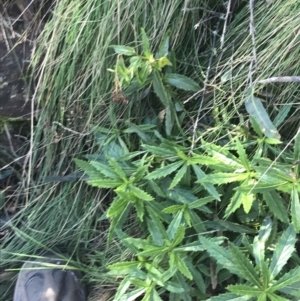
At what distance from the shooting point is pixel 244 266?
1102 mm

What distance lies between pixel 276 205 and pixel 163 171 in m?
0.26

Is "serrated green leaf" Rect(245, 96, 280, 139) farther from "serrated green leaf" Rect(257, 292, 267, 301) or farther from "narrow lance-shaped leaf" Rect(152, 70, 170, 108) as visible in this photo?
"serrated green leaf" Rect(257, 292, 267, 301)

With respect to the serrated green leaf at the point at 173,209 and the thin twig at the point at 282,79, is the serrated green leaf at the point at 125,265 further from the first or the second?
the thin twig at the point at 282,79

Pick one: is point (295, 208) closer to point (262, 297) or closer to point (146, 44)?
point (262, 297)

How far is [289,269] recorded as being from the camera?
1.21m

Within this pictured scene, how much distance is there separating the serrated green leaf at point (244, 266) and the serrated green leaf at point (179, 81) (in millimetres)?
383

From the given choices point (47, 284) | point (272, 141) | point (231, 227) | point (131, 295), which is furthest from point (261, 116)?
point (47, 284)

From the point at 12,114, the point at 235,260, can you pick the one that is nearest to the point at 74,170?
the point at 12,114

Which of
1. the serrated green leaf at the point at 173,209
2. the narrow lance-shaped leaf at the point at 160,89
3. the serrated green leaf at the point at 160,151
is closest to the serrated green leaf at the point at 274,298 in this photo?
the serrated green leaf at the point at 173,209

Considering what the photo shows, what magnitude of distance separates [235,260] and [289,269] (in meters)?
0.18

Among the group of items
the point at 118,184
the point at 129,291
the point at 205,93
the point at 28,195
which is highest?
the point at 205,93

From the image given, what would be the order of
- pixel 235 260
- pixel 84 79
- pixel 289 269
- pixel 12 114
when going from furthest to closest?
1. pixel 12 114
2. pixel 84 79
3. pixel 289 269
4. pixel 235 260

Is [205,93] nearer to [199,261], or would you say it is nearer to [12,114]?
[199,261]

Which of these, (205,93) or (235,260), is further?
(205,93)
